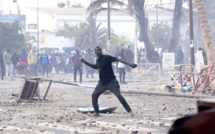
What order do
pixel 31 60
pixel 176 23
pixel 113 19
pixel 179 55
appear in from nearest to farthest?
1. pixel 31 60
2. pixel 176 23
3. pixel 179 55
4. pixel 113 19

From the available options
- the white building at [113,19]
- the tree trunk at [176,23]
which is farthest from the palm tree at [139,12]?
the white building at [113,19]

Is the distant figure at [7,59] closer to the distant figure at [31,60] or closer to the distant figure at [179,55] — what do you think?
the distant figure at [31,60]

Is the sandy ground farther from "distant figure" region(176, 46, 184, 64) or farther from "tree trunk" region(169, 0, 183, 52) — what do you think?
"distant figure" region(176, 46, 184, 64)

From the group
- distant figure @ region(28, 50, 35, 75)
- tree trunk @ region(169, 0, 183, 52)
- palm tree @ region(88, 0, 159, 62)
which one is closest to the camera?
distant figure @ region(28, 50, 35, 75)

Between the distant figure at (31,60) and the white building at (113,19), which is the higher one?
the white building at (113,19)

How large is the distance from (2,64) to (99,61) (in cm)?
2594

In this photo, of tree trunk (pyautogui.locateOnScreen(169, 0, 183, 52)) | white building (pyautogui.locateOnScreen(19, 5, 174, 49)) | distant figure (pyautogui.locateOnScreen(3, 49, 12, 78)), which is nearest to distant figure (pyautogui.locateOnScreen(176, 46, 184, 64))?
tree trunk (pyautogui.locateOnScreen(169, 0, 183, 52))

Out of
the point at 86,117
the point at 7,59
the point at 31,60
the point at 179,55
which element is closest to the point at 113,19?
the point at 179,55

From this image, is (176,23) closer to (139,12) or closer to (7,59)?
(139,12)

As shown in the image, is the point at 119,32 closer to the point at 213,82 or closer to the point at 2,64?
the point at 2,64

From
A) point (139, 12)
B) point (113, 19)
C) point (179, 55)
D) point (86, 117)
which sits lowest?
point (86, 117)

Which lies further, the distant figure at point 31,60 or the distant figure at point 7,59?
the distant figure at point 31,60

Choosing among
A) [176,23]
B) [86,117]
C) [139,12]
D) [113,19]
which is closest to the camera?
[86,117]

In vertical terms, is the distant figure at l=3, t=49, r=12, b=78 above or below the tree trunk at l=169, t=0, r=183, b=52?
below
